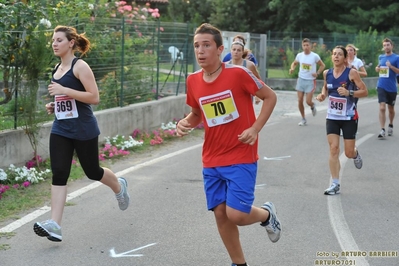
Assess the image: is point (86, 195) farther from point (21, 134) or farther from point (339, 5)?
point (339, 5)

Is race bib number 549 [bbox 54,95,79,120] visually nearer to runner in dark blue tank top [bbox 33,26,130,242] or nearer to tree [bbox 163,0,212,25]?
runner in dark blue tank top [bbox 33,26,130,242]

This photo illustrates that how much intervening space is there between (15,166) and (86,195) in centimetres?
137

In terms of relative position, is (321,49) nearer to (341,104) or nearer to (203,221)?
(341,104)

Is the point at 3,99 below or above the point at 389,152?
above

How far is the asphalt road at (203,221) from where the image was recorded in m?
6.12

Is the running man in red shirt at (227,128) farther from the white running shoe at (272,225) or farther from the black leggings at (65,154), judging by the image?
the black leggings at (65,154)

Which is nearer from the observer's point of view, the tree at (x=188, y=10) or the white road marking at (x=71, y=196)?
the white road marking at (x=71, y=196)

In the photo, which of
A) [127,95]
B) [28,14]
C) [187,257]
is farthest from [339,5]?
[187,257]

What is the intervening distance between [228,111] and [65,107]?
1.88m

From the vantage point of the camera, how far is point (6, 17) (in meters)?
9.12

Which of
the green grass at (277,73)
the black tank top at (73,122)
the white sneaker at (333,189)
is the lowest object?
the green grass at (277,73)

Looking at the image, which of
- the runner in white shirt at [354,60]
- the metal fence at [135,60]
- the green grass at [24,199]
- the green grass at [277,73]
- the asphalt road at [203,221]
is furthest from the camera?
the green grass at [277,73]

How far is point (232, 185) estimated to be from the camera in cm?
537

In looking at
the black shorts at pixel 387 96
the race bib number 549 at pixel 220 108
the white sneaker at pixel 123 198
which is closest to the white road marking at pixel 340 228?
the race bib number 549 at pixel 220 108
